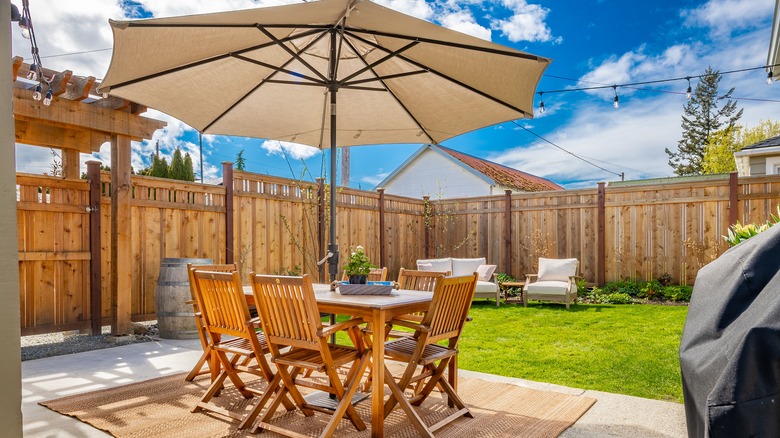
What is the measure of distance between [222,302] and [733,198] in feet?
27.2

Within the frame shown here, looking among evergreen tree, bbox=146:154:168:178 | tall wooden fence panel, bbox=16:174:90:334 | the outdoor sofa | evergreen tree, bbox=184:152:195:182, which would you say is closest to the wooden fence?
tall wooden fence panel, bbox=16:174:90:334

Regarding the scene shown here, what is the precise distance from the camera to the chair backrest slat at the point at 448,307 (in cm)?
278

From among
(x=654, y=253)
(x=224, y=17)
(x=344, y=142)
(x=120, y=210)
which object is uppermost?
(x=224, y=17)

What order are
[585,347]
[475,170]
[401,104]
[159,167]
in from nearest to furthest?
[401,104]
[585,347]
[159,167]
[475,170]

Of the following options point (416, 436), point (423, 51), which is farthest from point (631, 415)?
point (423, 51)

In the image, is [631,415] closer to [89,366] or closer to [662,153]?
[89,366]

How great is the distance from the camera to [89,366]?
4.22 meters

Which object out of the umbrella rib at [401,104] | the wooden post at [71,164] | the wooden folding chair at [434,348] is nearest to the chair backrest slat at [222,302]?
the wooden folding chair at [434,348]

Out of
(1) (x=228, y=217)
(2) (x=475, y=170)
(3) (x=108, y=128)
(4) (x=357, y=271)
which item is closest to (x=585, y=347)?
(4) (x=357, y=271)

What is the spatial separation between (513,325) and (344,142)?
3.21 meters

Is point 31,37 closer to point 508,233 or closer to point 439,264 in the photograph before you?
point 439,264

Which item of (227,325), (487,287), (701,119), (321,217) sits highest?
(701,119)

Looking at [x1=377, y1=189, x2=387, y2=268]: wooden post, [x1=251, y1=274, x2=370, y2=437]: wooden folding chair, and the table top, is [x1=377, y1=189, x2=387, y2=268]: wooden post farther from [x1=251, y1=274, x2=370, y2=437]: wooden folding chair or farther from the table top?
[x1=251, y1=274, x2=370, y2=437]: wooden folding chair

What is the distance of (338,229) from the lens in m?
8.34
